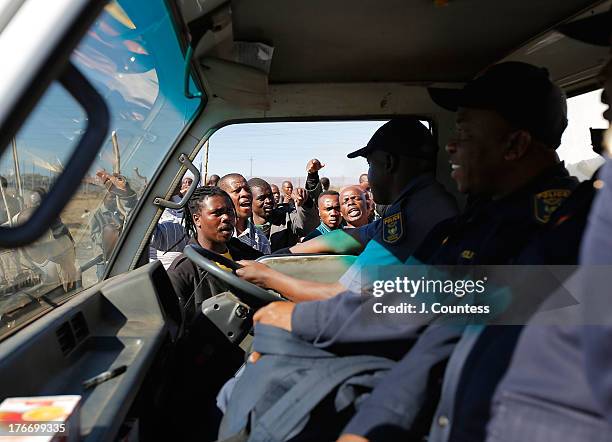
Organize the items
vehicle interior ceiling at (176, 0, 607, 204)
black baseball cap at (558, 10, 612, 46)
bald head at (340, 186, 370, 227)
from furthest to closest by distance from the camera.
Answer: bald head at (340, 186, 370, 227), vehicle interior ceiling at (176, 0, 607, 204), black baseball cap at (558, 10, 612, 46)

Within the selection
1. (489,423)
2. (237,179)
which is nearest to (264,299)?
(489,423)

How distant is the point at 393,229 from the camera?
2141mm

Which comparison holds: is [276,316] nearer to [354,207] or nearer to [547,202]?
[547,202]

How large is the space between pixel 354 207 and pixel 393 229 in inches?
90.2

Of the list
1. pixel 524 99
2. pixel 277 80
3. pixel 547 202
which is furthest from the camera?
pixel 277 80

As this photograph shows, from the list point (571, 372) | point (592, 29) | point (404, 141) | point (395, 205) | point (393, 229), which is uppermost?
point (592, 29)

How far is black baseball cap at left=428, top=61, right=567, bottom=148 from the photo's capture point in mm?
1585

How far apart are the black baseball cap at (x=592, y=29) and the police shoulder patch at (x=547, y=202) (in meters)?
0.46

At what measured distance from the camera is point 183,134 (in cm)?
270

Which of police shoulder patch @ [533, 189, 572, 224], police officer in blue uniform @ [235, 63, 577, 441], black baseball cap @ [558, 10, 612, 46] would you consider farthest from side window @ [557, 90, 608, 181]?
police shoulder patch @ [533, 189, 572, 224]

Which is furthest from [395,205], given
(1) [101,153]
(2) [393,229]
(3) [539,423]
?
(1) [101,153]

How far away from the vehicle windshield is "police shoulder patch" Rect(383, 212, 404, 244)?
111 centimetres

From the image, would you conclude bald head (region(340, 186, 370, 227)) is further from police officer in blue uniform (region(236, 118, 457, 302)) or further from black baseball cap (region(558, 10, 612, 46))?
black baseball cap (region(558, 10, 612, 46))

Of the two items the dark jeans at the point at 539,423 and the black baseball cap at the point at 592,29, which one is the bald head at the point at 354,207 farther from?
the dark jeans at the point at 539,423
